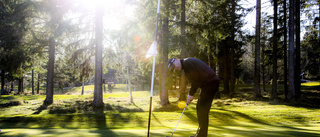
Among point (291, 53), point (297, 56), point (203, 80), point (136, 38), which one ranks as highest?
point (136, 38)

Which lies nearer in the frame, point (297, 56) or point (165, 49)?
point (165, 49)

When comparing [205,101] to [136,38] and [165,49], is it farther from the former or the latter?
[136,38]

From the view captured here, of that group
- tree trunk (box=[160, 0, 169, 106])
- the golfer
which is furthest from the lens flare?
the golfer

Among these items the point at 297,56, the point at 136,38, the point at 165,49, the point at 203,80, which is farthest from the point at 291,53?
the point at 203,80

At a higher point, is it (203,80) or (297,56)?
(297,56)

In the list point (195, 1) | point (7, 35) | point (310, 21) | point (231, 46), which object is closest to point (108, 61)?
point (7, 35)

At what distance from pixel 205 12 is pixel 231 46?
34.9 feet

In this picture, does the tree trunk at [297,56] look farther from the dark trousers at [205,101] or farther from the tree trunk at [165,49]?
the dark trousers at [205,101]

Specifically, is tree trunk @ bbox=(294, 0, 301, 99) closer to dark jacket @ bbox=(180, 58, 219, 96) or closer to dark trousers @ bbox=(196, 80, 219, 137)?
dark trousers @ bbox=(196, 80, 219, 137)

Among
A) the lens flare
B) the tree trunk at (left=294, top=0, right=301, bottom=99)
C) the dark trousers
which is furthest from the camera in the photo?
the tree trunk at (left=294, top=0, right=301, bottom=99)

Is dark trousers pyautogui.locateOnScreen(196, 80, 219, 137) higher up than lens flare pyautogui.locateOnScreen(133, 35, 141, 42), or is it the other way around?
lens flare pyautogui.locateOnScreen(133, 35, 141, 42)

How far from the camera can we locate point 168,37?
15492 mm

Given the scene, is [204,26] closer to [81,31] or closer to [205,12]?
[205,12]

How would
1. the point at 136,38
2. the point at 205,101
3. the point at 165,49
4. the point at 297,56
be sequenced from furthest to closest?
the point at 297,56
the point at 136,38
the point at 165,49
the point at 205,101
